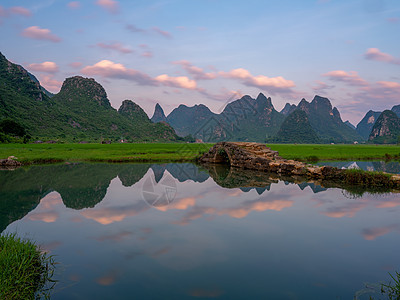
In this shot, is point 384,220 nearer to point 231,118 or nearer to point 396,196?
point 396,196

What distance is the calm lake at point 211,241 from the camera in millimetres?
4434

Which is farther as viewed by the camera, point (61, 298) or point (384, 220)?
point (384, 220)

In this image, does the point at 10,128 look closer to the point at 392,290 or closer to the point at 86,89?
the point at 392,290

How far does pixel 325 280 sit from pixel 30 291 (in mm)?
5160

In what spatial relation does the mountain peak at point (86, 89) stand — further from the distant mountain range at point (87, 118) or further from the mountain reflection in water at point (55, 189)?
the mountain reflection in water at point (55, 189)

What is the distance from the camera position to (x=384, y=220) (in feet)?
27.5

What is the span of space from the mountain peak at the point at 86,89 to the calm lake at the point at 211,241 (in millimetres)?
154397

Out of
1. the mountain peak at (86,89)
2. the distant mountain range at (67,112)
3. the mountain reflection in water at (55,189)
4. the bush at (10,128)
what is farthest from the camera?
the mountain peak at (86,89)

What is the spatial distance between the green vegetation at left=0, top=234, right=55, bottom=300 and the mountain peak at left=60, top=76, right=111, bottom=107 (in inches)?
6259

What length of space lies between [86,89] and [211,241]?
168665 mm

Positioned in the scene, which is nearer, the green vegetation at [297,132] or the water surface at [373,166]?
the water surface at [373,166]

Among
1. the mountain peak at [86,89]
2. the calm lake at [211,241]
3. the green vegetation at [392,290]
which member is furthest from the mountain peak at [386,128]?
the green vegetation at [392,290]

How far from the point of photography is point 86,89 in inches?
6088

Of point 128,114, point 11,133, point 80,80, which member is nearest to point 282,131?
point 128,114
